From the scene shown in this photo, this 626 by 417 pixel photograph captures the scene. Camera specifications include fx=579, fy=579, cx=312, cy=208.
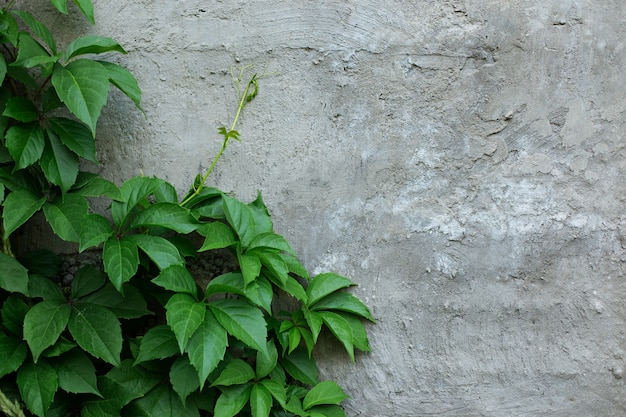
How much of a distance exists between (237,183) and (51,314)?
26.8 inches

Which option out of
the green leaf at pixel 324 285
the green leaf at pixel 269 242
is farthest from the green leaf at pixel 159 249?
the green leaf at pixel 324 285

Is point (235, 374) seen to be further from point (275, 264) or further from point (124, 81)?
point (124, 81)

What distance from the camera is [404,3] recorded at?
1878 millimetres

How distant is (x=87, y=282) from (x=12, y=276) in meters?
0.20

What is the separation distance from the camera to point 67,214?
1.69m

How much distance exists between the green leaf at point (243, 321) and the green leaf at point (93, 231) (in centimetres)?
35

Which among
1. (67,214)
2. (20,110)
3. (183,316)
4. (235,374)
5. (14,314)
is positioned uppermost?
(20,110)

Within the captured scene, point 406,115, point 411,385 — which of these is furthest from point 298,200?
point 411,385

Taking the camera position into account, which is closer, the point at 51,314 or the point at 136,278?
the point at 51,314

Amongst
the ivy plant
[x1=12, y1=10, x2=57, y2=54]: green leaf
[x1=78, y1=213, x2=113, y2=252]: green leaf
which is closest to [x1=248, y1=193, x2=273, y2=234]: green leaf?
the ivy plant

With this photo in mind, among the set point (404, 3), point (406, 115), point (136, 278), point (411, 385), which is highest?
point (404, 3)

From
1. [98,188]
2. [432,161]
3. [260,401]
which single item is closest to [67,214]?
[98,188]

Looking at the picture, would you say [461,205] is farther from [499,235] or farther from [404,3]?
[404,3]

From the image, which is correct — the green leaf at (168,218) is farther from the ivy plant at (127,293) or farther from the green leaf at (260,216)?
the green leaf at (260,216)
